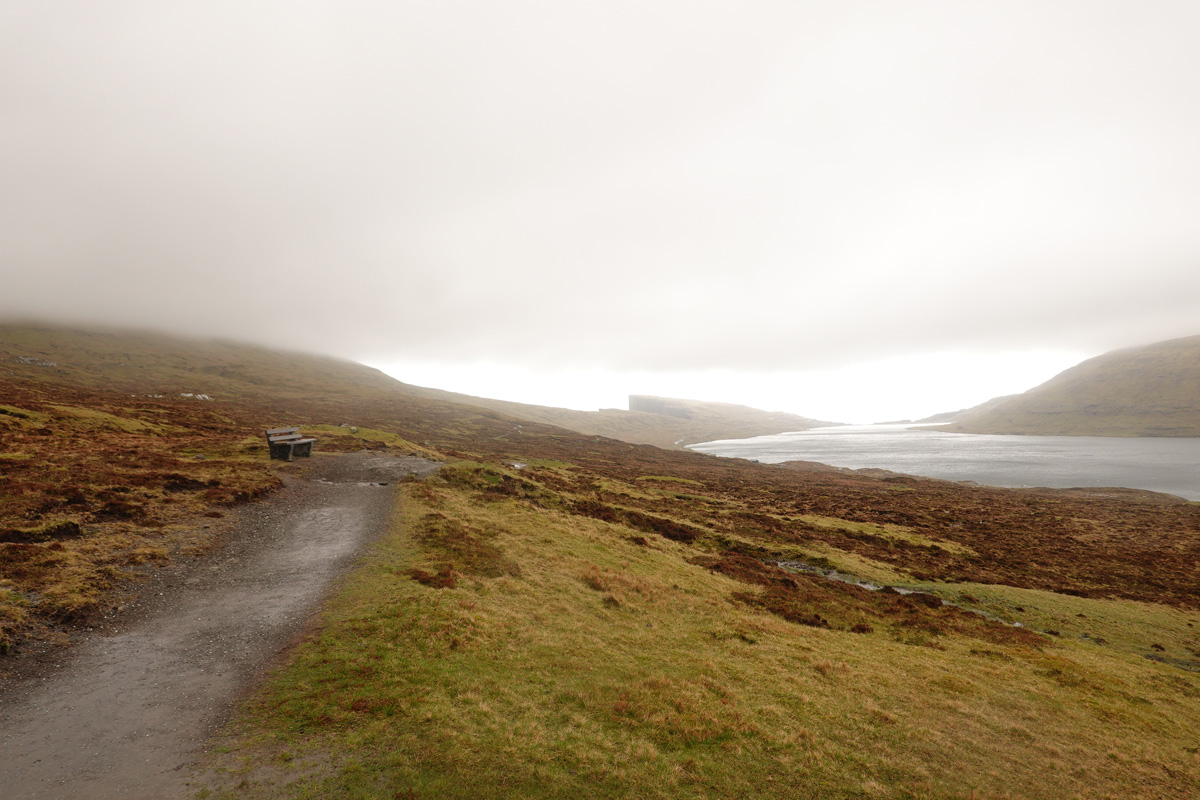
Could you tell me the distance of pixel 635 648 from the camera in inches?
635

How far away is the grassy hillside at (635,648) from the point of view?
985 centimetres

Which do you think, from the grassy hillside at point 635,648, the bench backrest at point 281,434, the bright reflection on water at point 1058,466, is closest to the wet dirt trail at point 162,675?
the grassy hillside at point 635,648

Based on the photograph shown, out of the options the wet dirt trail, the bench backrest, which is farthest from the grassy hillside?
the bench backrest

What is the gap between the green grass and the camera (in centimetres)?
930

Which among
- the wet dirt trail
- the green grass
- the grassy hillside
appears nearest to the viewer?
the wet dirt trail

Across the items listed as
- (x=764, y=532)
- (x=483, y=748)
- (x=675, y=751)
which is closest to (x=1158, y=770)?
(x=675, y=751)

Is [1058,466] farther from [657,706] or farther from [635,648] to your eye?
[657,706]

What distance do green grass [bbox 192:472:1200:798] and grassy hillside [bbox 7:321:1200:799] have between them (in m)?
0.07

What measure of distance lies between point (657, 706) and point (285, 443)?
120 ft

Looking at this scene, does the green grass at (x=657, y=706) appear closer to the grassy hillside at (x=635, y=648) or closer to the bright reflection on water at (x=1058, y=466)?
the grassy hillside at (x=635, y=648)

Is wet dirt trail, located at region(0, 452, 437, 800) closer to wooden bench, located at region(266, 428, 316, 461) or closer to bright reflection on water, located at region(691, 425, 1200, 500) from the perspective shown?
wooden bench, located at region(266, 428, 316, 461)

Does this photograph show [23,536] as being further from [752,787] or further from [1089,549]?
[1089,549]

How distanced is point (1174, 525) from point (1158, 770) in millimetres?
63849

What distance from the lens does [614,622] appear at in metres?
18.3
